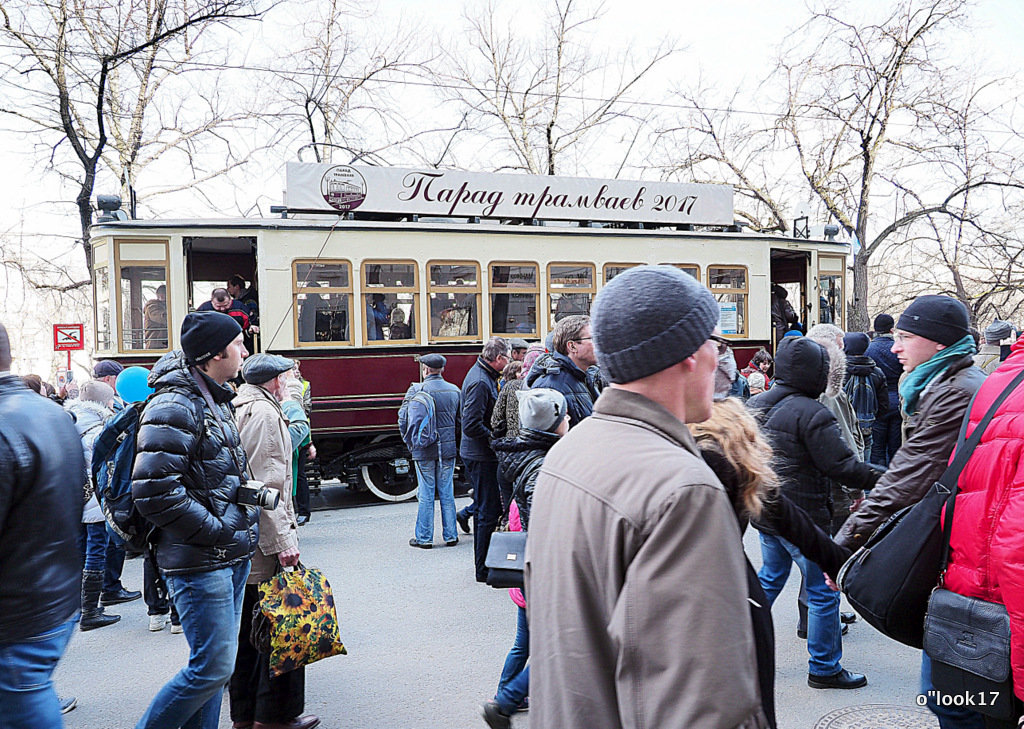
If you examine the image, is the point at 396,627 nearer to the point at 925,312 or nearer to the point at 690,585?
the point at 925,312

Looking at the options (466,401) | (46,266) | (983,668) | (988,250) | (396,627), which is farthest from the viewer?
(46,266)

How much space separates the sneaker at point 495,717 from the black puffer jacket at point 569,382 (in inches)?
55.0

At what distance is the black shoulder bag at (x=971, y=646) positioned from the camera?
2268 millimetres

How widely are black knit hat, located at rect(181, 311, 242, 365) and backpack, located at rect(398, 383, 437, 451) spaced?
14.1ft

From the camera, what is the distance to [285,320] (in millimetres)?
10062

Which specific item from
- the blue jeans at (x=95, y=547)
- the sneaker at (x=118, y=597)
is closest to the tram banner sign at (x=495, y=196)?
the sneaker at (x=118, y=597)

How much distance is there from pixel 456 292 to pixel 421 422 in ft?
11.4

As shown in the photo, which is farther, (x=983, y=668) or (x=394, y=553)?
(x=394, y=553)

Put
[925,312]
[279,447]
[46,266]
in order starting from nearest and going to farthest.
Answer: [925,312] < [279,447] < [46,266]

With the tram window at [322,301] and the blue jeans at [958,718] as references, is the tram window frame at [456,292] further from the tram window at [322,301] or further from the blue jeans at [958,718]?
the blue jeans at [958,718]

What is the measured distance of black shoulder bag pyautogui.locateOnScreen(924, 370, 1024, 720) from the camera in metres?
2.27

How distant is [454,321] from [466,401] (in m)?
4.21

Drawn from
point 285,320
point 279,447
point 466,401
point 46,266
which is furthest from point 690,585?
point 46,266

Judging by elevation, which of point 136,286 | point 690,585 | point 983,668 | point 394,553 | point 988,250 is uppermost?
point 988,250
